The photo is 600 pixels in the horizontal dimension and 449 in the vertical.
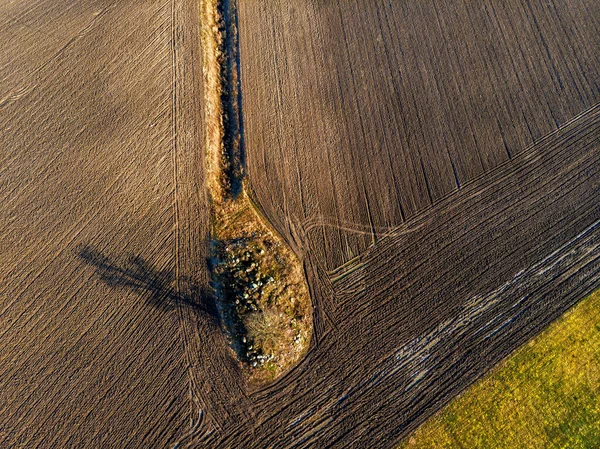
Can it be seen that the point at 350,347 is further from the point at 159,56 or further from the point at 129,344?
the point at 159,56

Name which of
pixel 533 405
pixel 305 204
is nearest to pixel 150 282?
pixel 305 204

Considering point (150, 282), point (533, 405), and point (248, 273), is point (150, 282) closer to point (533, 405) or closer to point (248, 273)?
point (248, 273)

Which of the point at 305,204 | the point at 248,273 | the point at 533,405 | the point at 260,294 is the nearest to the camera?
the point at 533,405

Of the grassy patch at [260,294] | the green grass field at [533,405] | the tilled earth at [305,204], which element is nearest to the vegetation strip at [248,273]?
the grassy patch at [260,294]

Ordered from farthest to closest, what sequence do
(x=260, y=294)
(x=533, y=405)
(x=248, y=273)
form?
(x=248, y=273), (x=260, y=294), (x=533, y=405)

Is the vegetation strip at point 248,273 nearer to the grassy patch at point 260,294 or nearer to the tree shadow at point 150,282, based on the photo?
the grassy patch at point 260,294

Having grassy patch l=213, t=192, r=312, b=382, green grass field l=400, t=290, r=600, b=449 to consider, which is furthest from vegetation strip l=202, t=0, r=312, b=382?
green grass field l=400, t=290, r=600, b=449
